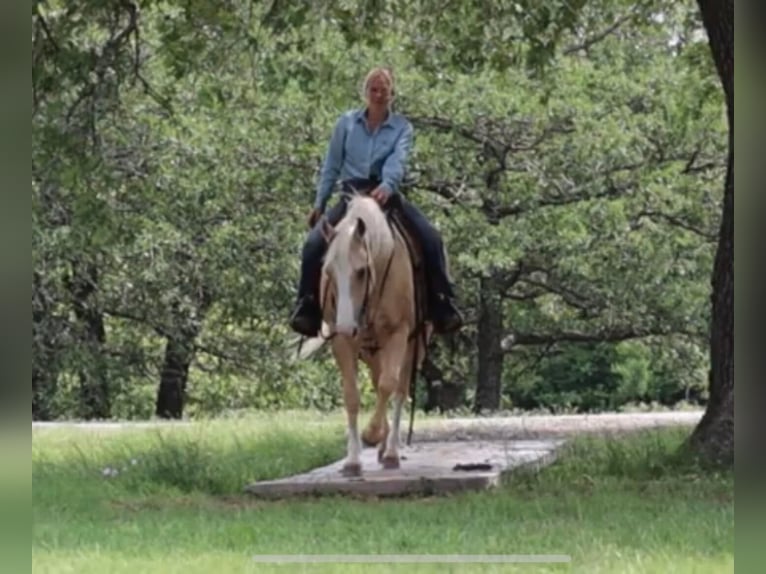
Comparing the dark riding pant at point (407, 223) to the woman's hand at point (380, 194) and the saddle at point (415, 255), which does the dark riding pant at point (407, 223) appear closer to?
the saddle at point (415, 255)

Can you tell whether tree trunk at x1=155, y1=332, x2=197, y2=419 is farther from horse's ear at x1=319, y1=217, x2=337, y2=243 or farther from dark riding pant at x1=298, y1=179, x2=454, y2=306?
horse's ear at x1=319, y1=217, x2=337, y2=243

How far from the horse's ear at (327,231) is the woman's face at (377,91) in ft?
2.34

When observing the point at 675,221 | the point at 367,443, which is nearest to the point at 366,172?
the point at 367,443

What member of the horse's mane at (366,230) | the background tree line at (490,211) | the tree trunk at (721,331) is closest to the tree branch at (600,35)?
the background tree line at (490,211)

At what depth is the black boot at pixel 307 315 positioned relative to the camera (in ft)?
27.1

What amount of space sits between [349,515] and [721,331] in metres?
2.86

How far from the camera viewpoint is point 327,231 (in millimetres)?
7891

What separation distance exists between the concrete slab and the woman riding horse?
84 cm

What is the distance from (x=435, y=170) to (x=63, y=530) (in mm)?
7922

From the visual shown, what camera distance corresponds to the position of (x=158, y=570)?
18.3 feet

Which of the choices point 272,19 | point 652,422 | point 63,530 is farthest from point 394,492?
point 652,422

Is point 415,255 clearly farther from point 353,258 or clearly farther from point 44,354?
point 44,354

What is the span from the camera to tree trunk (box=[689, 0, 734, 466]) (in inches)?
352

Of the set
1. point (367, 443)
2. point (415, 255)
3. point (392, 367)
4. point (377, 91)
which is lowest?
point (367, 443)
